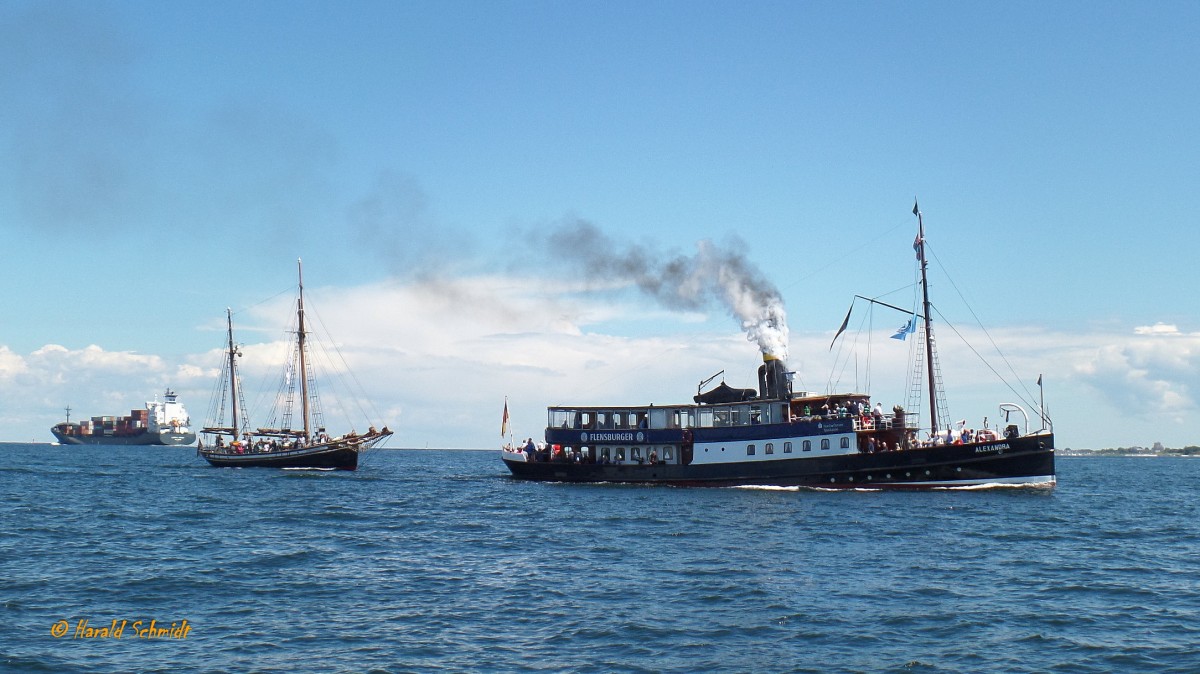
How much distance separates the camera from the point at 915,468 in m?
52.4

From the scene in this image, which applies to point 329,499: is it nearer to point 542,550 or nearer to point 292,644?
point 542,550

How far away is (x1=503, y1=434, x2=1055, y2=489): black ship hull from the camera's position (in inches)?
Result: 2026

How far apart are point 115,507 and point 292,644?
33.3 m

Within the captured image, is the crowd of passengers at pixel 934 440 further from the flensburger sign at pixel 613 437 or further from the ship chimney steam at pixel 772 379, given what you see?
the flensburger sign at pixel 613 437

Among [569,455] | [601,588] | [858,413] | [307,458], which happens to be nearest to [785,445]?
[858,413]

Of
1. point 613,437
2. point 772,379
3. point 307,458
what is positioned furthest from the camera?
point 307,458

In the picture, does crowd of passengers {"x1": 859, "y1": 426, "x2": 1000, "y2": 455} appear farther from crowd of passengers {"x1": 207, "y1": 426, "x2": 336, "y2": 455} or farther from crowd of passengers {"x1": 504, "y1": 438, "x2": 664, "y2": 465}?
crowd of passengers {"x1": 207, "y1": 426, "x2": 336, "y2": 455}

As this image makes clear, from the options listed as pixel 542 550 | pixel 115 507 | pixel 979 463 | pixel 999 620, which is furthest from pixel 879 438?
pixel 115 507

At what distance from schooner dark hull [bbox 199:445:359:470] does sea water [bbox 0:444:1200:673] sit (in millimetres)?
32585

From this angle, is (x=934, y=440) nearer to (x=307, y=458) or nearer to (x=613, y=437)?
(x=613, y=437)

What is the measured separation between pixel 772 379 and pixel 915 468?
424 inches

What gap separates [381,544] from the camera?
3272cm

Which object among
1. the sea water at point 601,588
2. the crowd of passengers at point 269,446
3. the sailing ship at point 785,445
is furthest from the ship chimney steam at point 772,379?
the crowd of passengers at point 269,446

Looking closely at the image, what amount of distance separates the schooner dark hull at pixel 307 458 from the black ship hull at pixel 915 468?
35.5m
